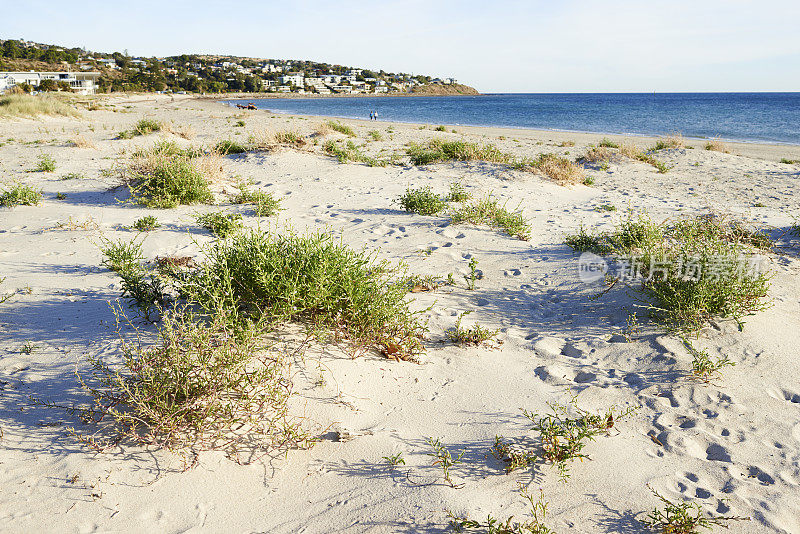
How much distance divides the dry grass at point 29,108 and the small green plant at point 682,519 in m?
26.2

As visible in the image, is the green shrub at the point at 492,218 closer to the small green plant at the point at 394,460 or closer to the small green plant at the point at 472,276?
the small green plant at the point at 472,276

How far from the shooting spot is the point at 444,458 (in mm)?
2408

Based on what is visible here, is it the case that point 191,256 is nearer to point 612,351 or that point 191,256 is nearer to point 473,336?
point 473,336

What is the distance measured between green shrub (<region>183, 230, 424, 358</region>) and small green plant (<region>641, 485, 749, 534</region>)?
1.71 metres

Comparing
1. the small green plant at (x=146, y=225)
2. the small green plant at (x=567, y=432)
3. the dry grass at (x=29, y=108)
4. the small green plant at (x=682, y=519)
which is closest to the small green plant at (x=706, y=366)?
the small green plant at (x=567, y=432)

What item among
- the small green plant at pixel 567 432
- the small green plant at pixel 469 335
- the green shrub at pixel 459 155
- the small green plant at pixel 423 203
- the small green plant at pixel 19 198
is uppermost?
the green shrub at pixel 459 155

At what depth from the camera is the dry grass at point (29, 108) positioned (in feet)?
68.7

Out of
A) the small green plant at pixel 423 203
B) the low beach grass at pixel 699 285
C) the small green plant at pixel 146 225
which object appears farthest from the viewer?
the small green plant at pixel 423 203

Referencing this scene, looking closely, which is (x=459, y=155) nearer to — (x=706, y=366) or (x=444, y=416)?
(x=706, y=366)

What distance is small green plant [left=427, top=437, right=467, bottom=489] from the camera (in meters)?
2.37

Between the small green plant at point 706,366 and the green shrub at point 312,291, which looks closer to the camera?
the green shrub at point 312,291

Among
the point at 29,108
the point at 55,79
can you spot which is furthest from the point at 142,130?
the point at 55,79

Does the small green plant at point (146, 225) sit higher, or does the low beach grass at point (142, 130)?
the low beach grass at point (142, 130)

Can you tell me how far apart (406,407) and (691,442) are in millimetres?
1646
